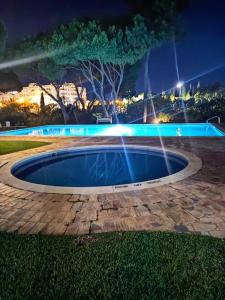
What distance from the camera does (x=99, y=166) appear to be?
8.15 meters

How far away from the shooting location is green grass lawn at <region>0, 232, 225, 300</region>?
85.5 inches

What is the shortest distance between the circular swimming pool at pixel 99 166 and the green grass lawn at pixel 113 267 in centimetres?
304

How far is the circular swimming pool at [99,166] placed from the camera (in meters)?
6.69

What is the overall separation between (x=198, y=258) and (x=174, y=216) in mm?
958

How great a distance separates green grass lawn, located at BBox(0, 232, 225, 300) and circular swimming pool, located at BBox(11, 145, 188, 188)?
3.04 metres

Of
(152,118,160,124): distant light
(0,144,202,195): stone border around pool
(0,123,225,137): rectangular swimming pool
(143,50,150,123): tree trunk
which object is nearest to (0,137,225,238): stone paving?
(0,144,202,195): stone border around pool

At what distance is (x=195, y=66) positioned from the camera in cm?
5409

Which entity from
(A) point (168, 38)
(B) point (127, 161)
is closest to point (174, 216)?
(B) point (127, 161)

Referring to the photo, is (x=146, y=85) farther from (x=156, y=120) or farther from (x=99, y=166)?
(x=99, y=166)

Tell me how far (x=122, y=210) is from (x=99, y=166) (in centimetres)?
442

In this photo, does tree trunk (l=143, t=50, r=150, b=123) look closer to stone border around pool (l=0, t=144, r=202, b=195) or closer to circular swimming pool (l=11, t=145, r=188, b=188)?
circular swimming pool (l=11, t=145, r=188, b=188)

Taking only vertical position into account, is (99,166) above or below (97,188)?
below

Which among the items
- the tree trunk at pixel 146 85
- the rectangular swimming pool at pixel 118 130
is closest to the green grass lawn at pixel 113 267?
the rectangular swimming pool at pixel 118 130

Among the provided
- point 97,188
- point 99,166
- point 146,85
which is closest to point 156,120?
point 146,85
